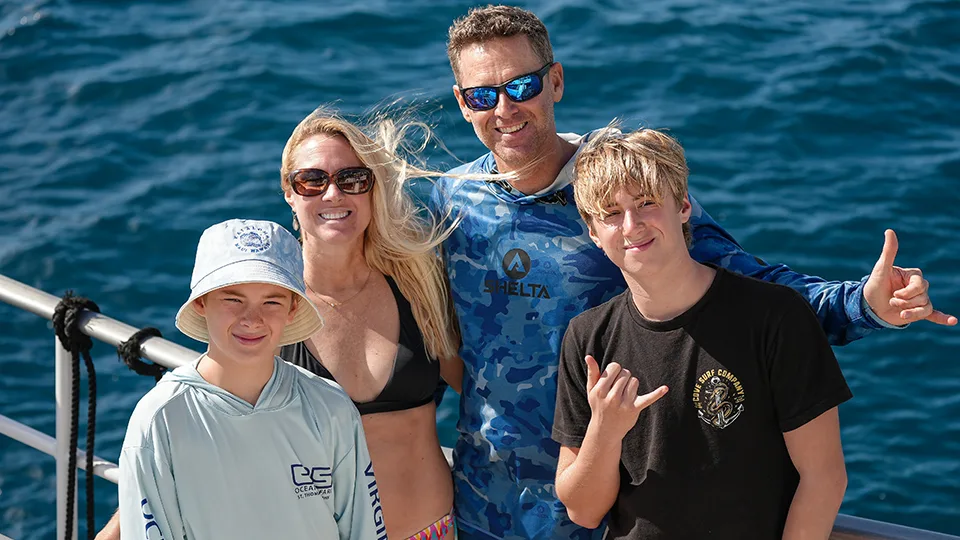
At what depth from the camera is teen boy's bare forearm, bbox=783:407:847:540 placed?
280cm

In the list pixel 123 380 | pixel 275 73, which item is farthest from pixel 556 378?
pixel 275 73

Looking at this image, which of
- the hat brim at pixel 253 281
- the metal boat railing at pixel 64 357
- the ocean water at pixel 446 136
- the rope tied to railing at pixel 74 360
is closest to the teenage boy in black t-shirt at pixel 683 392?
the hat brim at pixel 253 281

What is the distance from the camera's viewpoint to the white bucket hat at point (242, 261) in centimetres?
289

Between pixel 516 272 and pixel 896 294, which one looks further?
pixel 516 272

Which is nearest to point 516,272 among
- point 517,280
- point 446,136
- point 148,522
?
point 517,280

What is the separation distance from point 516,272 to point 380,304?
483 millimetres

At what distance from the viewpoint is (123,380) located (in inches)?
285

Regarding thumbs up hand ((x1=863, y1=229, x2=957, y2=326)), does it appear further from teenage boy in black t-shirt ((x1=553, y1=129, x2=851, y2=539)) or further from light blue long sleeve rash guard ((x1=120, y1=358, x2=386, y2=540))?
light blue long sleeve rash guard ((x1=120, y1=358, x2=386, y2=540))

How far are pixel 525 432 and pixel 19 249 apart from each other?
220 inches

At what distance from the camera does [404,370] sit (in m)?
3.59

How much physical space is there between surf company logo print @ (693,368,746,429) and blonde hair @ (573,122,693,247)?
47 cm

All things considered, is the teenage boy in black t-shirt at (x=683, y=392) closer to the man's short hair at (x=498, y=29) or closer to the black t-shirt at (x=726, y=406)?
the black t-shirt at (x=726, y=406)

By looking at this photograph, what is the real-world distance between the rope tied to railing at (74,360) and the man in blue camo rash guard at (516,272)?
1.21 metres

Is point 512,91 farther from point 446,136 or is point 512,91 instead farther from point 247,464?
point 446,136
